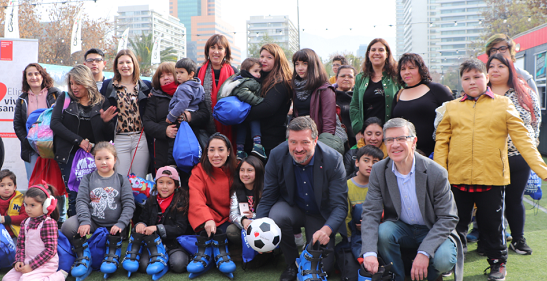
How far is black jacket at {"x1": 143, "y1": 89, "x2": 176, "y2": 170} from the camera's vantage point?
402 centimetres

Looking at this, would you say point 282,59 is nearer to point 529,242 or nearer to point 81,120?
point 81,120

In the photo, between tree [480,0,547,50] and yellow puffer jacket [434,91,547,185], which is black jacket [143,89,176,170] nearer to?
yellow puffer jacket [434,91,547,185]

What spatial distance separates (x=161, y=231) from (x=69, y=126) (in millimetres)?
1598

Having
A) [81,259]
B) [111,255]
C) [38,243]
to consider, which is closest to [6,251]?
[38,243]

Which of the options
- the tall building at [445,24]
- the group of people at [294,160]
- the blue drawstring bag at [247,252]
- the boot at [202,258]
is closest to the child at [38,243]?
the group of people at [294,160]

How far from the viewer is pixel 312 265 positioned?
2.94 meters

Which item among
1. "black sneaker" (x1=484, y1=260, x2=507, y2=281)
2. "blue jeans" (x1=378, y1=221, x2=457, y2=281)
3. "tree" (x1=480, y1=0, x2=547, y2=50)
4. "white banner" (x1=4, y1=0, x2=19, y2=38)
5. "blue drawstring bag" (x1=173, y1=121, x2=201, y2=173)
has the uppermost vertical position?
"tree" (x1=480, y1=0, x2=547, y2=50)

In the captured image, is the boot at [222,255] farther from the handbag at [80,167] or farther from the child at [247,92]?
the handbag at [80,167]

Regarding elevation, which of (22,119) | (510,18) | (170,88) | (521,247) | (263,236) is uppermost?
(510,18)

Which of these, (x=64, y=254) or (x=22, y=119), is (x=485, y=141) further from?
(x=22, y=119)

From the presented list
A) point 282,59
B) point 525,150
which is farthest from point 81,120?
point 525,150

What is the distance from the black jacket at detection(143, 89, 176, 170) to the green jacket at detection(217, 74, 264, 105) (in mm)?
634

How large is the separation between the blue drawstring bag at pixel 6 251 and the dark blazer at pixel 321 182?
233 cm

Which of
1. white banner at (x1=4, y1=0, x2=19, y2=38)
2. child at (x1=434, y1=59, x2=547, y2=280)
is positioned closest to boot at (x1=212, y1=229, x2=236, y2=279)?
child at (x1=434, y1=59, x2=547, y2=280)
